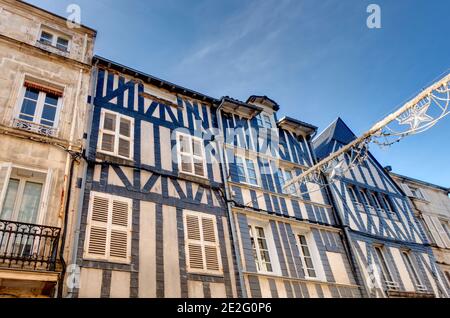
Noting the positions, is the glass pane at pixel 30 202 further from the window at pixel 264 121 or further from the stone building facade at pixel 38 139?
the window at pixel 264 121

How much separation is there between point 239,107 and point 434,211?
10.7m

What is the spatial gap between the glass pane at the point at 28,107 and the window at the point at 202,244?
407 centimetres

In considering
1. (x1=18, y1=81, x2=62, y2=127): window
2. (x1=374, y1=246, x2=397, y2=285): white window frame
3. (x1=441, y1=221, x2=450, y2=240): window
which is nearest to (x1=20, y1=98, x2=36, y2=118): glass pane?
(x1=18, y1=81, x2=62, y2=127): window

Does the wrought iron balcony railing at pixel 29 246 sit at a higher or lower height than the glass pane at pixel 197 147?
lower

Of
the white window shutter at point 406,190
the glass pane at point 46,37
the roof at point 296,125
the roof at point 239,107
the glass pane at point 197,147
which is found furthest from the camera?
the white window shutter at point 406,190

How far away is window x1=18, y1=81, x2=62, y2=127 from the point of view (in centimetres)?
716

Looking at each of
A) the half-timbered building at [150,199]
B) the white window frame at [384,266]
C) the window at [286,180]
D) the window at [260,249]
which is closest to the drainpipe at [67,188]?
the half-timbered building at [150,199]

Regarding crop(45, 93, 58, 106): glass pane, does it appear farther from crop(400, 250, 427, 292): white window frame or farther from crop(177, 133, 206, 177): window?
crop(400, 250, 427, 292): white window frame

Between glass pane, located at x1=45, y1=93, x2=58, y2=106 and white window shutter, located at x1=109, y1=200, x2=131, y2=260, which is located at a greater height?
glass pane, located at x1=45, y1=93, x2=58, y2=106

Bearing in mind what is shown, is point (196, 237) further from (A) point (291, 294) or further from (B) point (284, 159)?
(B) point (284, 159)

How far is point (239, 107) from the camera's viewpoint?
1104cm

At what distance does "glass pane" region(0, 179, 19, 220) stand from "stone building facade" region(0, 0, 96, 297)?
2 centimetres

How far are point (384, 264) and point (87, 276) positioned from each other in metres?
9.40

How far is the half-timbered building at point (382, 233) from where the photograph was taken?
1042cm
